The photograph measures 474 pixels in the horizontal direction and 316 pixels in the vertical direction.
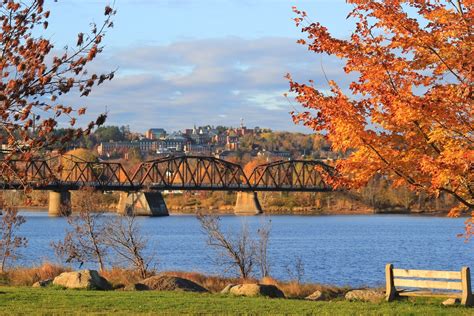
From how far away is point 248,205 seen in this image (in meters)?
156

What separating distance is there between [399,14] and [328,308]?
7.38 meters

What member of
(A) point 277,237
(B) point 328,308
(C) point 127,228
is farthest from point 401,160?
(A) point 277,237

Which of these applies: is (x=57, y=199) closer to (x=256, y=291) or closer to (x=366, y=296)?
(x=256, y=291)

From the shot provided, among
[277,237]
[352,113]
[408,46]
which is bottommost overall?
[277,237]

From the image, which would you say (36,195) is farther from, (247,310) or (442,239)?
(247,310)

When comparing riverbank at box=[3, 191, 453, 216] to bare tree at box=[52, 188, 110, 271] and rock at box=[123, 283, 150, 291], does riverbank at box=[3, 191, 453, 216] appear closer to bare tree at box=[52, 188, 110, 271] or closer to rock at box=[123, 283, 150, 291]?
bare tree at box=[52, 188, 110, 271]

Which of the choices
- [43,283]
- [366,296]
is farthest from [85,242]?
[366,296]

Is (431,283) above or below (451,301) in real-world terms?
above

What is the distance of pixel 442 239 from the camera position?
84312 millimetres

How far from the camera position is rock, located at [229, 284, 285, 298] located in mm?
24406

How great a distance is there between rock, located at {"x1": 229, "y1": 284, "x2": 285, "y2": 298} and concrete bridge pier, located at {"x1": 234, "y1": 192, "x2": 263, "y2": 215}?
126 m

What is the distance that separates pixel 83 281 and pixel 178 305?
5.99 metres

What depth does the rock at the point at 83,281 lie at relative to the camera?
2600 centimetres

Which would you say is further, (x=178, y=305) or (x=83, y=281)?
(x=83, y=281)
